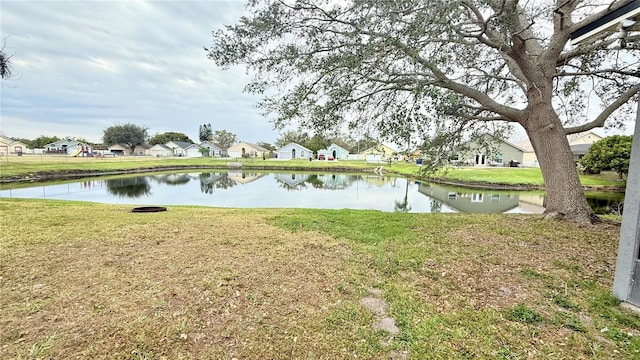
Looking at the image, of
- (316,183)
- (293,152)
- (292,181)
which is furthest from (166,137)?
(316,183)

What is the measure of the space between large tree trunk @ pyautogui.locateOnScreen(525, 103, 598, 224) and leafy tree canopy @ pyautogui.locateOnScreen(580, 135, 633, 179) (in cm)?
2438

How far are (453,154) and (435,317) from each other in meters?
7.29

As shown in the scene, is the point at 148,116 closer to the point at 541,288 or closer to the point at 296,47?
the point at 296,47

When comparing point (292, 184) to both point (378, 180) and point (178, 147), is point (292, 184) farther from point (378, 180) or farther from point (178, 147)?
point (178, 147)

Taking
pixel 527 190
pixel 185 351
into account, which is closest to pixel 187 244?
pixel 185 351

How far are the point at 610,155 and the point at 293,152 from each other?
42.3 m

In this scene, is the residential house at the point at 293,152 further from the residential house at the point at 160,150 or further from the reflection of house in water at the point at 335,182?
the residential house at the point at 160,150

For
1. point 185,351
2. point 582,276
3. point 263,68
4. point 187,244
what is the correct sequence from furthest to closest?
point 263,68 < point 187,244 < point 582,276 < point 185,351

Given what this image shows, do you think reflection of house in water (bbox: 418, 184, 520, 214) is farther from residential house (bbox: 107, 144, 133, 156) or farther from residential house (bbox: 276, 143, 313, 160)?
residential house (bbox: 107, 144, 133, 156)

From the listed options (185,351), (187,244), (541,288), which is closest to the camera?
(185,351)

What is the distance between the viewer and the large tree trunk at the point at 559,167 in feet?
20.3

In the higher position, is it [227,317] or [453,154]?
[453,154]

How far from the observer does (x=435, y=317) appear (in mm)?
2785

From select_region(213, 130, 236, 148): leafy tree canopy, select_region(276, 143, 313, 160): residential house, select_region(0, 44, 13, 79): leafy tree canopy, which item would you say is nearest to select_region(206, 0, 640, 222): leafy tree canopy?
select_region(0, 44, 13, 79): leafy tree canopy
